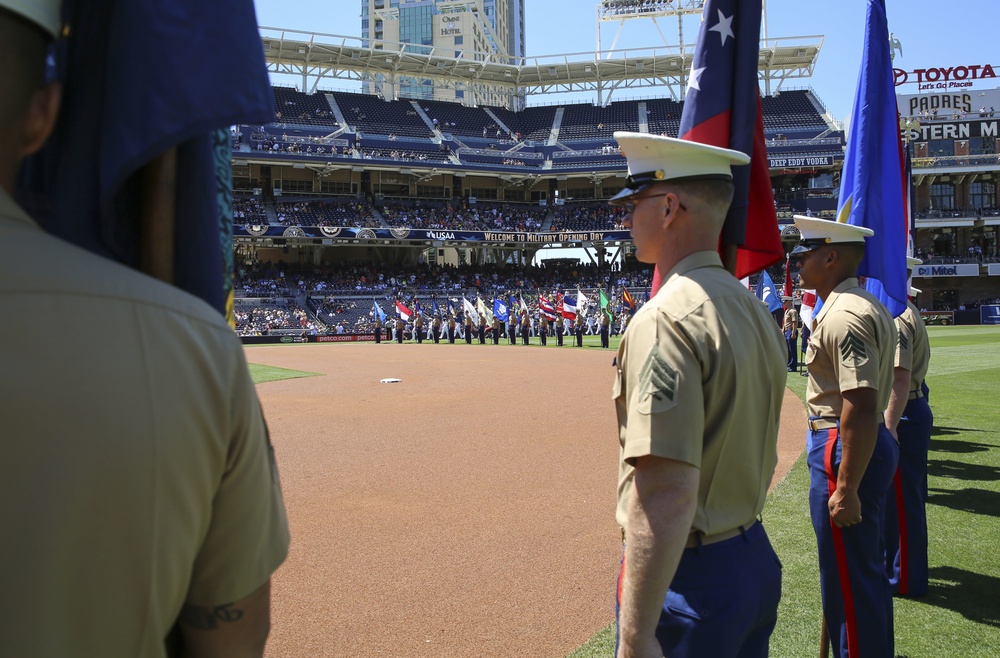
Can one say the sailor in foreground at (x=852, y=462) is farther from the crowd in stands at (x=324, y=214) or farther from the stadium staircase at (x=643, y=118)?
the stadium staircase at (x=643, y=118)

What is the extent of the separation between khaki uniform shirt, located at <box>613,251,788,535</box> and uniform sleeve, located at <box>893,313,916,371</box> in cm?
333

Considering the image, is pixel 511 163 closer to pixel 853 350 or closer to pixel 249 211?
pixel 249 211

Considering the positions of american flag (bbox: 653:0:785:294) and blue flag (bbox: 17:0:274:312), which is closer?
blue flag (bbox: 17:0:274:312)

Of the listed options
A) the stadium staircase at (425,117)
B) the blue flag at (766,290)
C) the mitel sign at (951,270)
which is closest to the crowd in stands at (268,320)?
the stadium staircase at (425,117)

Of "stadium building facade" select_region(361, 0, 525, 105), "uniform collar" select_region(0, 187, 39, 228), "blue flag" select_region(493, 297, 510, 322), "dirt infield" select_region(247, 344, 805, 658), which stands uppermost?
"stadium building facade" select_region(361, 0, 525, 105)

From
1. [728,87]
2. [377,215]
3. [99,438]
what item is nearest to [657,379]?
[99,438]

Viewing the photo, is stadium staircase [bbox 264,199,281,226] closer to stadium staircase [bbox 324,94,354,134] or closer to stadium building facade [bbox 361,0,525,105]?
stadium staircase [bbox 324,94,354,134]

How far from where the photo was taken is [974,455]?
9344 millimetres

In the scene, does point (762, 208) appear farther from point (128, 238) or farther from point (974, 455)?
point (974, 455)

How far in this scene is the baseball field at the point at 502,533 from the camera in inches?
180

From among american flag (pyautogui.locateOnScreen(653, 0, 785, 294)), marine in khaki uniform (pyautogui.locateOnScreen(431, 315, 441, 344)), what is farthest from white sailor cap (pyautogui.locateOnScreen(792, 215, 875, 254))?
marine in khaki uniform (pyautogui.locateOnScreen(431, 315, 441, 344))

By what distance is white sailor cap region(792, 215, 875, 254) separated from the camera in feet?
14.5

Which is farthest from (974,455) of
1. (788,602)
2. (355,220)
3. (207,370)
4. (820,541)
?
(355,220)

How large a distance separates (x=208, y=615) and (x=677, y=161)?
1988 millimetres
